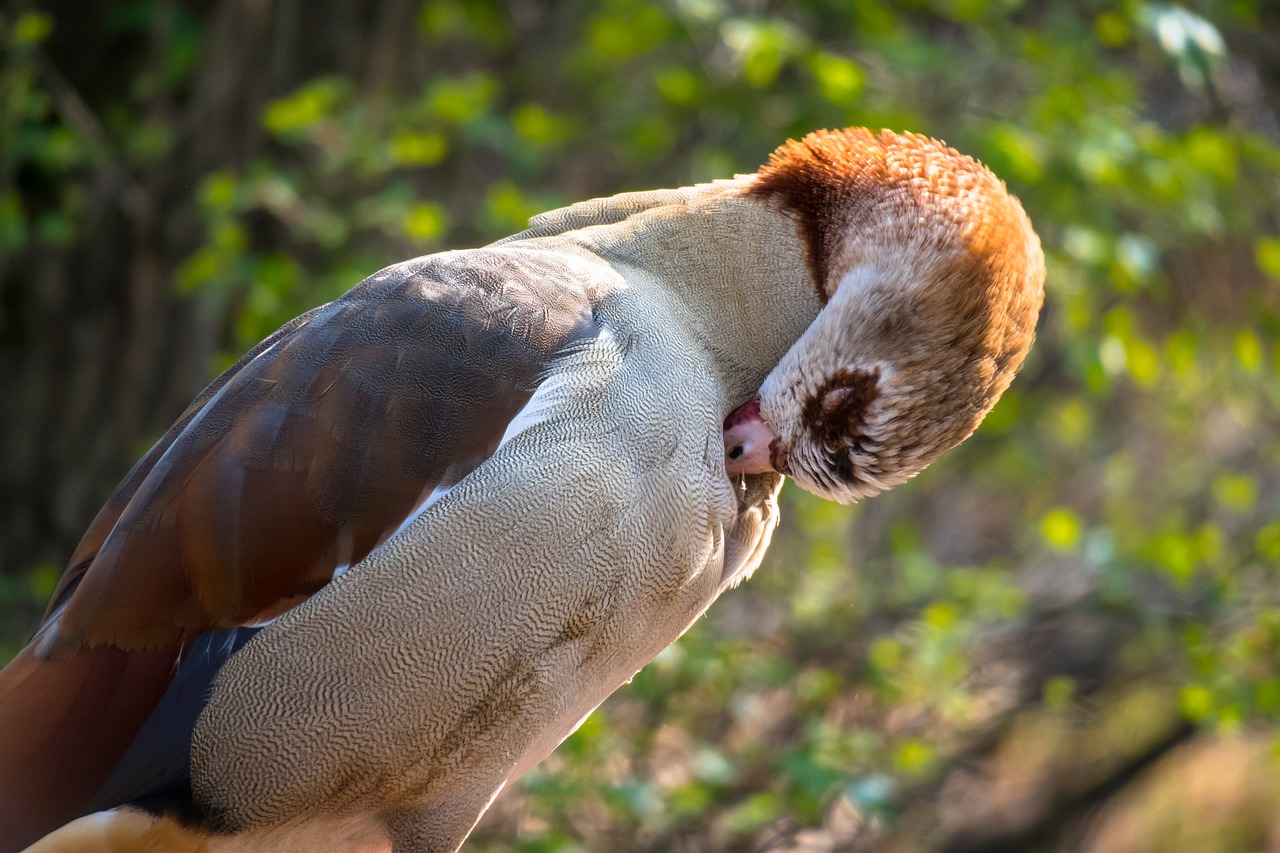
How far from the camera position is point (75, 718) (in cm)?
232

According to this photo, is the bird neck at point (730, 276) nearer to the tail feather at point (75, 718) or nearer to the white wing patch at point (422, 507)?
the white wing patch at point (422, 507)

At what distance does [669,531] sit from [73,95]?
12.1ft

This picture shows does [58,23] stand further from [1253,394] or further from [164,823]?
[1253,394]

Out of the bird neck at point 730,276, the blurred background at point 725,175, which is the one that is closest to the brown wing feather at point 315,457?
the bird neck at point 730,276

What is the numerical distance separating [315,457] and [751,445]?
83 cm

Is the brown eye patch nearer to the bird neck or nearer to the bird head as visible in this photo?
the bird head

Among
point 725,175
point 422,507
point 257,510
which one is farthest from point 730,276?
point 725,175

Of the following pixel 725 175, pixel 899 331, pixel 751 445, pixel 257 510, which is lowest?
pixel 725 175

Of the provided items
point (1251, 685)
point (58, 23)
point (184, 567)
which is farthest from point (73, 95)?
point (1251, 685)

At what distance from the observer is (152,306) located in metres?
4.95

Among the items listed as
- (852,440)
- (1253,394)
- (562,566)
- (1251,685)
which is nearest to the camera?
(562,566)

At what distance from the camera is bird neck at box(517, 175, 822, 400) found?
261cm

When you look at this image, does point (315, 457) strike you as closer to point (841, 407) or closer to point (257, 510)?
point (257, 510)

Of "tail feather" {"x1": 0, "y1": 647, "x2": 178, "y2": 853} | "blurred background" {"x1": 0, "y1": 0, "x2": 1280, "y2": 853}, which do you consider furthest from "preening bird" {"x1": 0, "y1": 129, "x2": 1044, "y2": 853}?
"blurred background" {"x1": 0, "y1": 0, "x2": 1280, "y2": 853}
